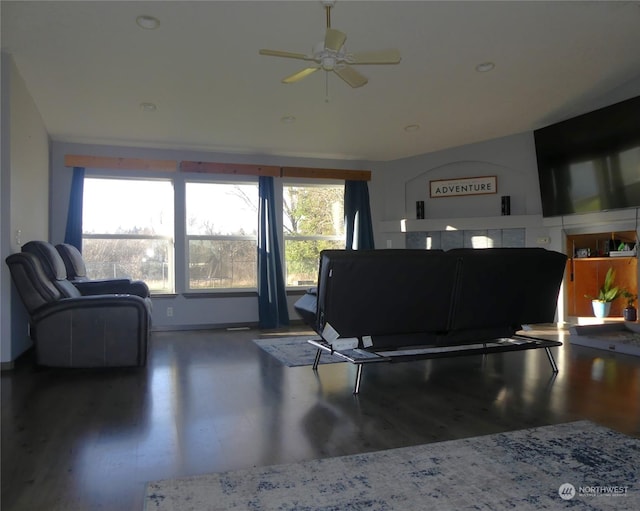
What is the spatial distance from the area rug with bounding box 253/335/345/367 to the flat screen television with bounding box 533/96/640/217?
3.56m

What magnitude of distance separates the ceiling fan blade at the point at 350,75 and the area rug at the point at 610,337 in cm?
344

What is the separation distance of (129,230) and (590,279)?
20.5 ft

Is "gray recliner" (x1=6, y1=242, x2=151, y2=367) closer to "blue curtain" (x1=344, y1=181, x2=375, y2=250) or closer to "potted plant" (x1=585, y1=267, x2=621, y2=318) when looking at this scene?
"blue curtain" (x1=344, y1=181, x2=375, y2=250)

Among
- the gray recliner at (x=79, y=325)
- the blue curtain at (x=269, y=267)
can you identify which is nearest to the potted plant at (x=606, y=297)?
the blue curtain at (x=269, y=267)

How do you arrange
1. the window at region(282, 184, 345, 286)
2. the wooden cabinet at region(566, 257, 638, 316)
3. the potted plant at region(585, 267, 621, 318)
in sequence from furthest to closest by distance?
the window at region(282, 184, 345, 286)
the wooden cabinet at region(566, 257, 638, 316)
the potted plant at region(585, 267, 621, 318)

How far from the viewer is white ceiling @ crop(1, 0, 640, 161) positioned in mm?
3328

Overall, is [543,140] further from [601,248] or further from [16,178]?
[16,178]

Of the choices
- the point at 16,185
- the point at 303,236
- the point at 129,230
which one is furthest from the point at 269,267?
the point at 16,185

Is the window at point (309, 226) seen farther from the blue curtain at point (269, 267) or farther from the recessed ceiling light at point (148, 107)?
the recessed ceiling light at point (148, 107)

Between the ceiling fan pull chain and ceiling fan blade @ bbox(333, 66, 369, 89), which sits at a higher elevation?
the ceiling fan pull chain

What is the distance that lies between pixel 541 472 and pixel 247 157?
5792 mm

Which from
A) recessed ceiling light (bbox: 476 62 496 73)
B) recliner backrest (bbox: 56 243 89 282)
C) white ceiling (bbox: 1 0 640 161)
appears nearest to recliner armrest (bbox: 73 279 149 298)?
recliner backrest (bbox: 56 243 89 282)

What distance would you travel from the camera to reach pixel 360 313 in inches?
122

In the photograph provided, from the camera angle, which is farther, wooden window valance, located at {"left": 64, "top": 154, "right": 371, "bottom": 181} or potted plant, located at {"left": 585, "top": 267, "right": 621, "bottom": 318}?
wooden window valance, located at {"left": 64, "top": 154, "right": 371, "bottom": 181}
